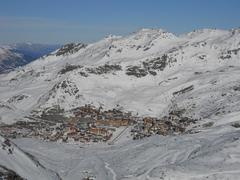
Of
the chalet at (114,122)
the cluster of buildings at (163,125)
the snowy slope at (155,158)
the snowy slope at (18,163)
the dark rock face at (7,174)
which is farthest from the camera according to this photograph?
the chalet at (114,122)

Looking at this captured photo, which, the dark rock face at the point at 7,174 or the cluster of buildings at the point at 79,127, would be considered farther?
the cluster of buildings at the point at 79,127

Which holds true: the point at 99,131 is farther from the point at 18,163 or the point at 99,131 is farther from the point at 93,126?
the point at 18,163

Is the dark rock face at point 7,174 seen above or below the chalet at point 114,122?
above

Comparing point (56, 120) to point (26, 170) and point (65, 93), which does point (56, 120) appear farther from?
point (26, 170)

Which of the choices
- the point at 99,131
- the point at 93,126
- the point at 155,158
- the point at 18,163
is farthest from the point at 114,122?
the point at 18,163

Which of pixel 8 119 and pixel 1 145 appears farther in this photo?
pixel 8 119

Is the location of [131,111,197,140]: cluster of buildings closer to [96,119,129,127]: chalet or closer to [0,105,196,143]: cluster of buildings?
[0,105,196,143]: cluster of buildings

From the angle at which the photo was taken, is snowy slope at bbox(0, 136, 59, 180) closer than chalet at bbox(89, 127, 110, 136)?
Yes

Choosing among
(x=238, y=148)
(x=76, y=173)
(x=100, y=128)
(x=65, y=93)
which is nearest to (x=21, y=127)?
(x=100, y=128)

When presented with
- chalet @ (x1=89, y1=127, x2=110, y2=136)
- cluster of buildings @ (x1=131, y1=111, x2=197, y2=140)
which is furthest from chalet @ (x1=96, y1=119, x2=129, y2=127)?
chalet @ (x1=89, y1=127, x2=110, y2=136)

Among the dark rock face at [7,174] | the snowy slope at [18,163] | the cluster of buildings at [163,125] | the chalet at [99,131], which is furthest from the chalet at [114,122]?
the dark rock face at [7,174]

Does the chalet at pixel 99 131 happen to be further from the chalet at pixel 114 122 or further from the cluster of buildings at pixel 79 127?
the chalet at pixel 114 122
